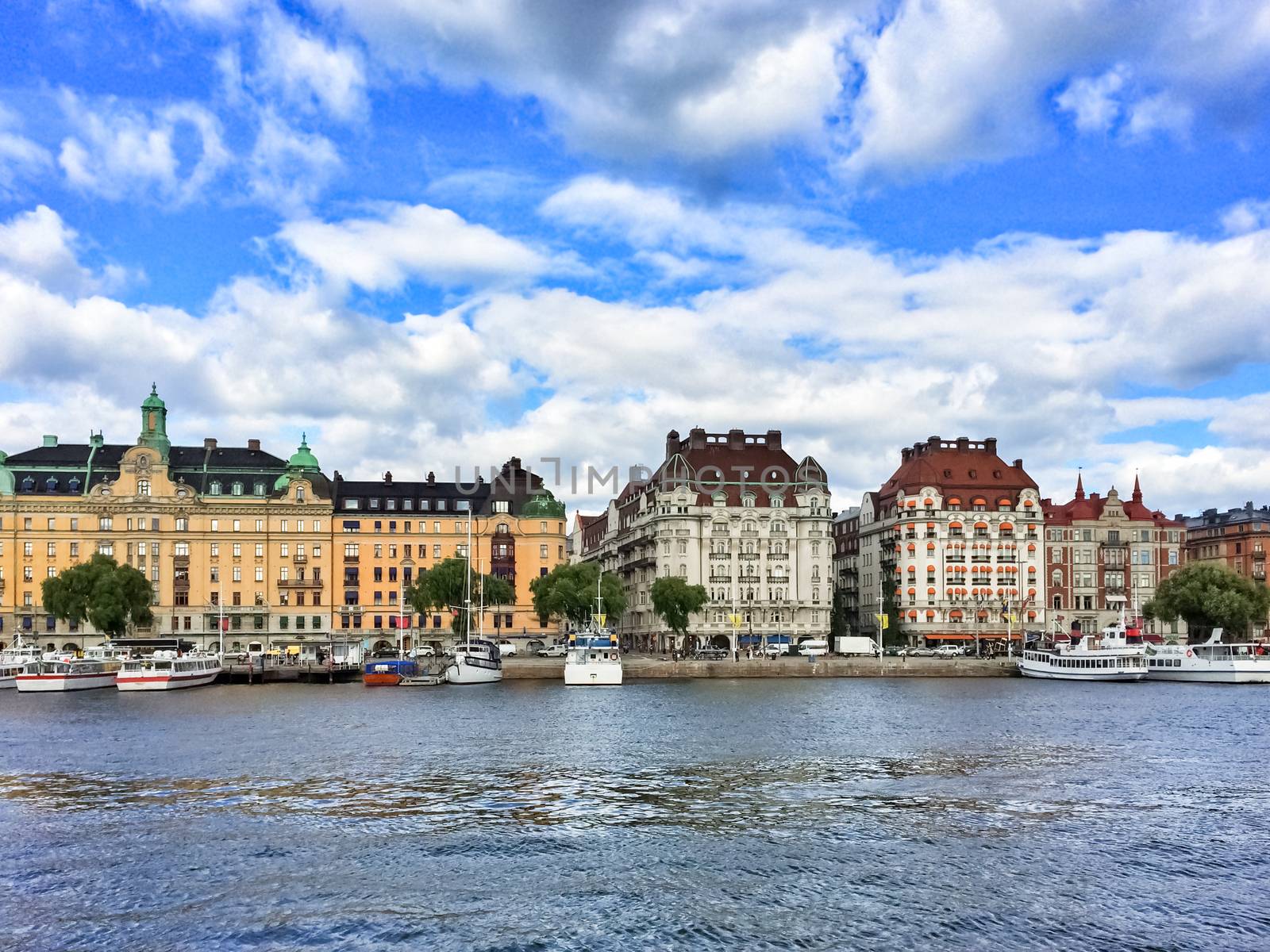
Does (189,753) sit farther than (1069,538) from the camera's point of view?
No

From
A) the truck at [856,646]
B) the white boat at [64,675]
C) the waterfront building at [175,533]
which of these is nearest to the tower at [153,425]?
the waterfront building at [175,533]

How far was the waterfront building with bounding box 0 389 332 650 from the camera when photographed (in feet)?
557

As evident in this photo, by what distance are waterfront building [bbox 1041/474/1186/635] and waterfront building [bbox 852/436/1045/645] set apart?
12.9 feet

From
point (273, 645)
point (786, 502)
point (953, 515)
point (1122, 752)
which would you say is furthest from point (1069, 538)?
point (1122, 752)

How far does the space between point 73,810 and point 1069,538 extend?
16760 cm

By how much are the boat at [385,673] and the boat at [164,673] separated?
662 inches

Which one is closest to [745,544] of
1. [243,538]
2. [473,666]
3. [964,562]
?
[964,562]

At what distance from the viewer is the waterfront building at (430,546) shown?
179250 mm

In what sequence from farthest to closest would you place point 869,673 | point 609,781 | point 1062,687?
point 869,673 → point 1062,687 → point 609,781

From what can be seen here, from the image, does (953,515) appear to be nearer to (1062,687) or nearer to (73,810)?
(1062,687)

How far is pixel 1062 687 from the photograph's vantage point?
12450cm

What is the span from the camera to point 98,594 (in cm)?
14238

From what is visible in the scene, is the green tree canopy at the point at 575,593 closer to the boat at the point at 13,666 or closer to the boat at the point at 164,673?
the boat at the point at 164,673

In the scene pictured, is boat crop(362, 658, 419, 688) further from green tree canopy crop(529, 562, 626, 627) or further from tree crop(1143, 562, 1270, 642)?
tree crop(1143, 562, 1270, 642)
